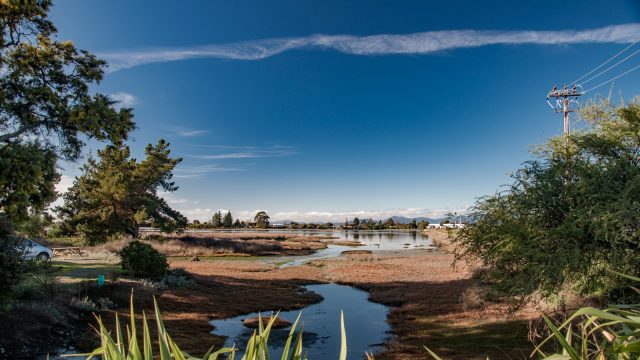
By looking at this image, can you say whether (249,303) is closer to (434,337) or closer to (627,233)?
(434,337)

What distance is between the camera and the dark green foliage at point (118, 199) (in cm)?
4356

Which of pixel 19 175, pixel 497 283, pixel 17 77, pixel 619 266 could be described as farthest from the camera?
pixel 17 77

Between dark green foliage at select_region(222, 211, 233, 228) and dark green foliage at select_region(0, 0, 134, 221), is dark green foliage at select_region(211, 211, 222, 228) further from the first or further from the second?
dark green foliage at select_region(0, 0, 134, 221)

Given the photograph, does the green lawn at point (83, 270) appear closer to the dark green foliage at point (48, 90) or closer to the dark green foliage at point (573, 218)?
the dark green foliage at point (48, 90)

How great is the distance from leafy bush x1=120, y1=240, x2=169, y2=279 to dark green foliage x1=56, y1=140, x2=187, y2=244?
16.6 m

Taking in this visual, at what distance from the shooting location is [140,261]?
2647cm

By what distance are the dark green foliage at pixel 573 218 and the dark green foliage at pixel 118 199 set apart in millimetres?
36931

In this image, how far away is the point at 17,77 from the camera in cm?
1911

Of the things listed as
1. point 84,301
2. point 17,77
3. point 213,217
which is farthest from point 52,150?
point 213,217

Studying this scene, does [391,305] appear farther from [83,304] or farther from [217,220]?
[217,220]

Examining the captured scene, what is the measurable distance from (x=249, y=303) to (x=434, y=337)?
1289 cm

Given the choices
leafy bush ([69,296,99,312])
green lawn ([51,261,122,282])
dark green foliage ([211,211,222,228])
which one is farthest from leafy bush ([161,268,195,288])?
dark green foliage ([211,211,222,228])

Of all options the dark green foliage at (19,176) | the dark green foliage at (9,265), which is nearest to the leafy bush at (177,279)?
the dark green foliage at (19,176)

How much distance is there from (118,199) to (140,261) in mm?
19659
